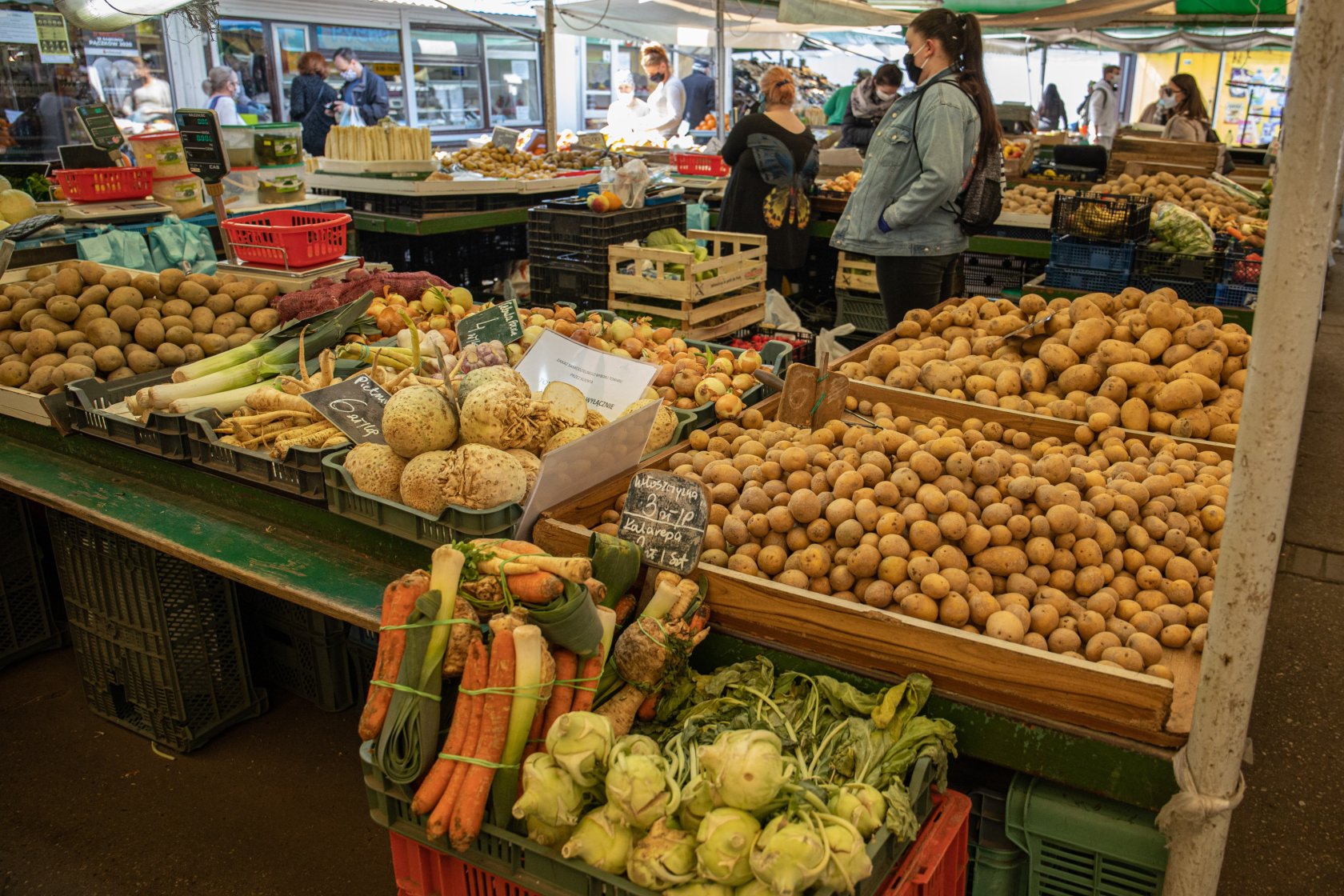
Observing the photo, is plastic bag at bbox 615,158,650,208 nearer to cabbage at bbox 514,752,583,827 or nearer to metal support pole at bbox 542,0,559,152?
metal support pole at bbox 542,0,559,152

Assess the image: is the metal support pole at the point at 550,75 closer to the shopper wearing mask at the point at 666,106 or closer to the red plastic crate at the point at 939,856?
the shopper wearing mask at the point at 666,106

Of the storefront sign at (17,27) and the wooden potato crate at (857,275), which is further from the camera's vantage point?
the storefront sign at (17,27)

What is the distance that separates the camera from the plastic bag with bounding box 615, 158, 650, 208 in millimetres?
5316

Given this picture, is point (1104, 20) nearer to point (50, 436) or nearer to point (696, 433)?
point (696, 433)

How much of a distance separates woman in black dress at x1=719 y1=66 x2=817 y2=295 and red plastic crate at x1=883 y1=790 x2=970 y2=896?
4707 millimetres

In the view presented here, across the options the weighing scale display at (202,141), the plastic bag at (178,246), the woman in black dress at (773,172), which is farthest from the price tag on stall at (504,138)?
the weighing scale display at (202,141)

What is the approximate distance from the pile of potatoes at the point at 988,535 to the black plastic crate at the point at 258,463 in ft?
2.46

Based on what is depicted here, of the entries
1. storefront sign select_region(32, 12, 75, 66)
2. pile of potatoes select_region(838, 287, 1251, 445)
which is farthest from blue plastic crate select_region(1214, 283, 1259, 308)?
storefront sign select_region(32, 12, 75, 66)

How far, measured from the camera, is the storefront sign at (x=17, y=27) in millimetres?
8648

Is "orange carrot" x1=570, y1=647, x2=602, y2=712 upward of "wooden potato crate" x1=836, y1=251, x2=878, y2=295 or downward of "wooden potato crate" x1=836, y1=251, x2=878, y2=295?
downward

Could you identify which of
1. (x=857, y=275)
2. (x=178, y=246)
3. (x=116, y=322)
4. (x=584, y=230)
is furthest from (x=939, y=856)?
(x=857, y=275)

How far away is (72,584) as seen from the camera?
10.2ft

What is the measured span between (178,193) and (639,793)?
5.42 metres

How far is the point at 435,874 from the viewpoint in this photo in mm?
1746
